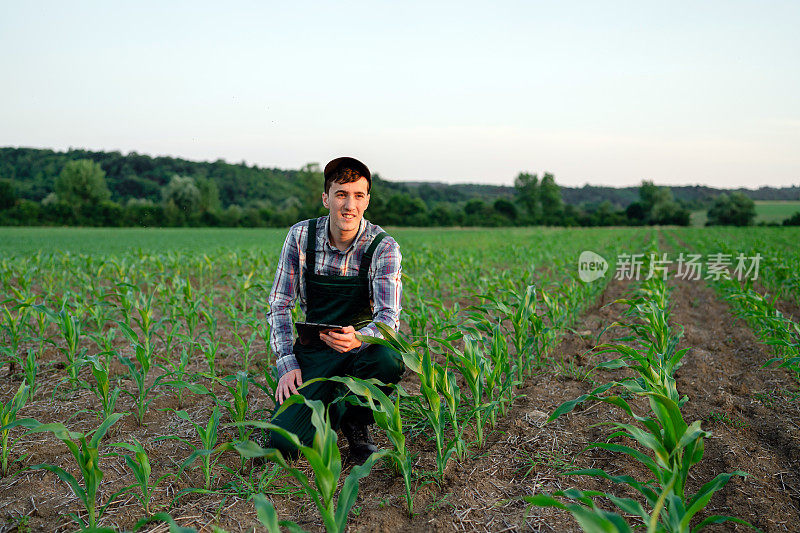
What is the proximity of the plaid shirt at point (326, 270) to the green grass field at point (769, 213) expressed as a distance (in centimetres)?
6646

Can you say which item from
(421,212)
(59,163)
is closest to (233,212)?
(421,212)

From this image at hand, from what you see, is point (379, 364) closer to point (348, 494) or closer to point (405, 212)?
point (348, 494)

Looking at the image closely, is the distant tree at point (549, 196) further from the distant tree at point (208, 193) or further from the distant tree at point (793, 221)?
the distant tree at point (208, 193)

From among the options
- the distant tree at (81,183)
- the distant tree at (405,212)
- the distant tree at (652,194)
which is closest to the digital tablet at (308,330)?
the distant tree at (405,212)

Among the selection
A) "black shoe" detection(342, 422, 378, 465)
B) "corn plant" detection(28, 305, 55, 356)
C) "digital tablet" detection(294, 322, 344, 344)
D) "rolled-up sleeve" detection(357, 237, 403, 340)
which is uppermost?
"rolled-up sleeve" detection(357, 237, 403, 340)

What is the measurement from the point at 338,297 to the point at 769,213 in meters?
75.1

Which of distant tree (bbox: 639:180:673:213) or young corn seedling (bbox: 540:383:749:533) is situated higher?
distant tree (bbox: 639:180:673:213)

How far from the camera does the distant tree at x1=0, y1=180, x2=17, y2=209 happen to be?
42.3 metres

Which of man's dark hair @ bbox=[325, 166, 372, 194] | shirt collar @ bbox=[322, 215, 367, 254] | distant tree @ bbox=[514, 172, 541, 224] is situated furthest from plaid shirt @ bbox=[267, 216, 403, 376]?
distant tree @ bbox=[514, 172, 541, 224]

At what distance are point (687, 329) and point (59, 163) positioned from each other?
71301mm

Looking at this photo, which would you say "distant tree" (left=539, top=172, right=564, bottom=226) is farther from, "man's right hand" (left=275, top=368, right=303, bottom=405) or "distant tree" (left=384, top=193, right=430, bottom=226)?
"man's right hand" (left=275, top=368, right=303, bottom=405)

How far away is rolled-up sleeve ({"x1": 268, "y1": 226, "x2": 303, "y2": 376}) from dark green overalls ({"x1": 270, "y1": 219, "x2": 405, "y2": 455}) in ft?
0.28

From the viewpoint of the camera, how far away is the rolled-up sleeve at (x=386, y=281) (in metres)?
2.90

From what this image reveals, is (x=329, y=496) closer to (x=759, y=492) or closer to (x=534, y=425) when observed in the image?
(x=534, y=425)
